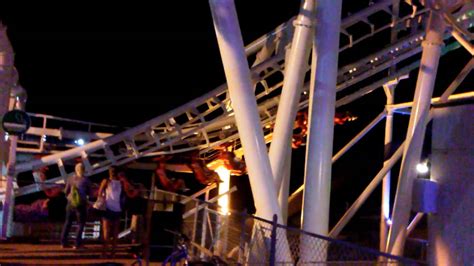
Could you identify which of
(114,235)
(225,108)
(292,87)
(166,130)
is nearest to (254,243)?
(292,87)

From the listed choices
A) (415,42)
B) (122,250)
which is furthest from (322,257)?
(415,42)

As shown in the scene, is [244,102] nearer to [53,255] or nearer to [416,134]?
[416,134]

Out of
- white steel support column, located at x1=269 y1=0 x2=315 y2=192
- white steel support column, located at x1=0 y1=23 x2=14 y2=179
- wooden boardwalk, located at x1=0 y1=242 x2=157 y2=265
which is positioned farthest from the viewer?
white steel support column, located at x1=0 y1=23 x2=14 y2=179

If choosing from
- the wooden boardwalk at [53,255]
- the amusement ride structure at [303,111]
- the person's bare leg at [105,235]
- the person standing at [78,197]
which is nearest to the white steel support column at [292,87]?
the amusement ride structure at [303,111]

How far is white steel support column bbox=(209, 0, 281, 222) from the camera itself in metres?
9.78

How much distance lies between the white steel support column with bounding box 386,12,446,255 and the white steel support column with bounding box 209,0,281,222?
11.4ft

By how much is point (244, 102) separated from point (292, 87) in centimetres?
129

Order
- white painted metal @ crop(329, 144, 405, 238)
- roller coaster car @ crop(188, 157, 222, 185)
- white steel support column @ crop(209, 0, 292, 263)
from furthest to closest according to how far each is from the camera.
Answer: roller coaster car @ crop(188, 157, 222, 185) < white painted metal @ crop(329, 144, 405, 238) < white steel support column @ crop(209, 0, 292, 263)

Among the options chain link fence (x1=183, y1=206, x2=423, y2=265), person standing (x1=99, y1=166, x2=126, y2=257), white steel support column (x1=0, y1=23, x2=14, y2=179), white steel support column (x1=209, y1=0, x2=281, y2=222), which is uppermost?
white steel support column (x1=0, y1=23, x2=14, y2=179)

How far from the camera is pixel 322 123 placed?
34.1 ft

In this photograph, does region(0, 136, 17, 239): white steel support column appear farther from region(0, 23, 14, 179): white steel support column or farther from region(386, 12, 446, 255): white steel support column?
region(386, 12, 446, 255): white steel support column

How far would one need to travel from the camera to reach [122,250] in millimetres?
14461

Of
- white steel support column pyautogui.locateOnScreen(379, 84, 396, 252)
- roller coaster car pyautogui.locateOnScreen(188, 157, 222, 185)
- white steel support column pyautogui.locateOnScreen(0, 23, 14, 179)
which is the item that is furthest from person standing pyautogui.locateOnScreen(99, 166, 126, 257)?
white steel support column pyautogui.locateOnScreen(379, 84, 396, 252)

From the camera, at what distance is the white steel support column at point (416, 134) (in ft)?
40.7
